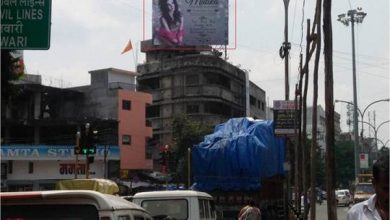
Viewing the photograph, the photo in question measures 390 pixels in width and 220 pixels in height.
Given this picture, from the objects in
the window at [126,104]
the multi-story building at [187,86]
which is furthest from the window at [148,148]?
the window at [126,104]

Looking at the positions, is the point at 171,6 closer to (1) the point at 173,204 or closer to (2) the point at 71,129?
(2) the point at 71,129

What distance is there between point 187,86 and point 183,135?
978 centimetres

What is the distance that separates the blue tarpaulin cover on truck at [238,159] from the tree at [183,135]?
3766 centimetres

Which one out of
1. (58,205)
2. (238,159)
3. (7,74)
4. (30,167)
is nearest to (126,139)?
(30,167)

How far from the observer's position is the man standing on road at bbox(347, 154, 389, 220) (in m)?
3.80

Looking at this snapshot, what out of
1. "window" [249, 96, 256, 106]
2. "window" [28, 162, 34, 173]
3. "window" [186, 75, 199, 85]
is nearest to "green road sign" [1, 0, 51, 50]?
"window" [28, 162, 34, 173]

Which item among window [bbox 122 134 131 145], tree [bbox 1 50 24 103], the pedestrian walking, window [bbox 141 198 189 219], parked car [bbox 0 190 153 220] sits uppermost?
window [bbox 122 134 131 145]

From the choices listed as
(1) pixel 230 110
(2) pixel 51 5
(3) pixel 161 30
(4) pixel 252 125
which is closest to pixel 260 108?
(1) pixel 230 110

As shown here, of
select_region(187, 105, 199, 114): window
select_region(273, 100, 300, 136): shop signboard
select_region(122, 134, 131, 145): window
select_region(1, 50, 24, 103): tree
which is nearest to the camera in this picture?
select_region(1, 50, 24, 103): tree

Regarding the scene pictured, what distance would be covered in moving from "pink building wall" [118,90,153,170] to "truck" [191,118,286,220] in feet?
117

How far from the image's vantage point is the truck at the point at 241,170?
18062mm

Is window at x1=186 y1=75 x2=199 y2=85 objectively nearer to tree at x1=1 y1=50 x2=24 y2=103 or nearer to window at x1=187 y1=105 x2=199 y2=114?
window at x1=187 y1=105 x2=199 y2=114

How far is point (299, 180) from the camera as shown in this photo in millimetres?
25688

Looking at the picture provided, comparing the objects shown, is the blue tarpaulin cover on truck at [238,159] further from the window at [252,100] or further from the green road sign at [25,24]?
the window at [252,100]
